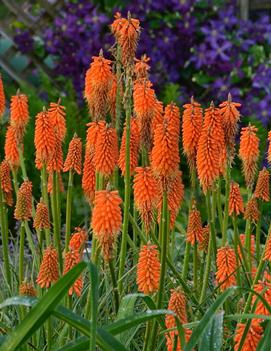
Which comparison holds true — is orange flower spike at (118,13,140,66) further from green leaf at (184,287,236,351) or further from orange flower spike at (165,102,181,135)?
green leaf at (184,287,236,351)

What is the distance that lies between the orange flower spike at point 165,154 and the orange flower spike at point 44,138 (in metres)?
0.44

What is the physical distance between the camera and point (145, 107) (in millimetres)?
2725

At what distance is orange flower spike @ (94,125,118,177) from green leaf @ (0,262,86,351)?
508 millimetres

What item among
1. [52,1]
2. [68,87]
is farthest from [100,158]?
[52,1]

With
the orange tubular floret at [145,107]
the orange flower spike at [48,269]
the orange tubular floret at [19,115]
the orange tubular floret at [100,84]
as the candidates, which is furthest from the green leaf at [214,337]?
the orange tubular floret at [19,115]

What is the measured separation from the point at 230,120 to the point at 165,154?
1.20 feet

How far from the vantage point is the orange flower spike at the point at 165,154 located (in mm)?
Answer: 2516

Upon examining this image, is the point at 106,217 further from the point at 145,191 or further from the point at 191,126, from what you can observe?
the point at 191,126

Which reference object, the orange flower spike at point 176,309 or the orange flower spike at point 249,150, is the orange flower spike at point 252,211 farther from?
the orange flower spike at point 176,309

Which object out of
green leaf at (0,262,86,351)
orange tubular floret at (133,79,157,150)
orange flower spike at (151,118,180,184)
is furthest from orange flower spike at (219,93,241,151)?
green leaf at (0,262,86,351)

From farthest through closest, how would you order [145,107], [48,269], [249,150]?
[249,150], [145,107], [48,269]

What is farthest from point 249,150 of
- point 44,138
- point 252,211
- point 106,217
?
point 106,217

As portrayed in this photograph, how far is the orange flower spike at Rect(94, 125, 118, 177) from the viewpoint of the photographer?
8.54 ft

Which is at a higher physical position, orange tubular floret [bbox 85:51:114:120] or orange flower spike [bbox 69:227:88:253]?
orange tubular floret [bbox 85:51:114:120]
